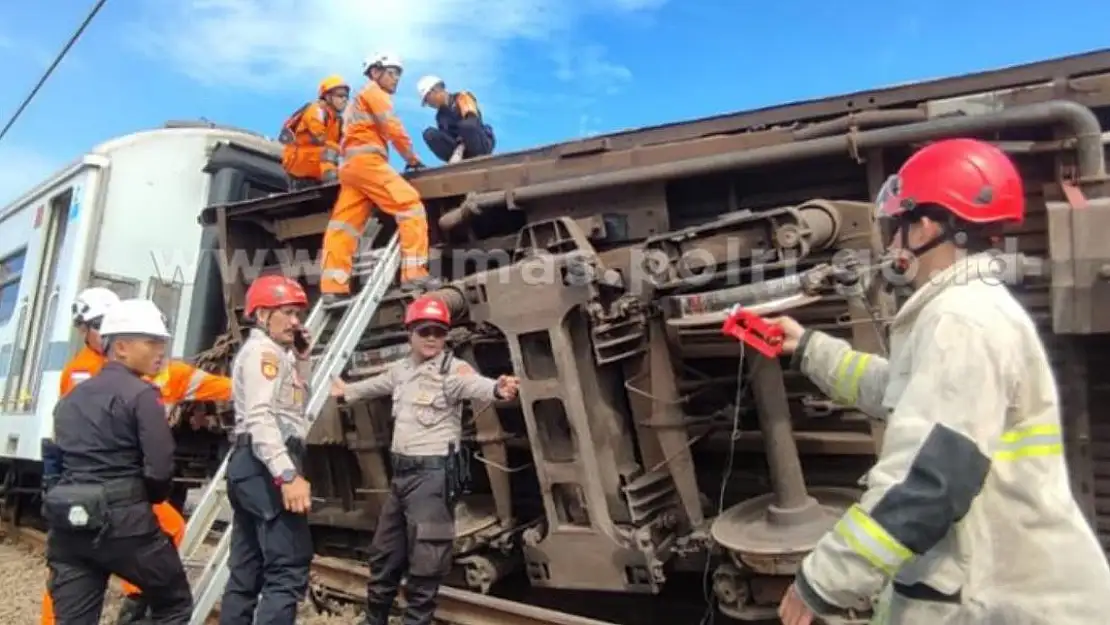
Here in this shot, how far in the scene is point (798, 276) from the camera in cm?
343

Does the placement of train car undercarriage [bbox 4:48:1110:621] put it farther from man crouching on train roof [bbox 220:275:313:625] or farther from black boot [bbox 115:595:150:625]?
black boot [bbox 115:595:150:625]

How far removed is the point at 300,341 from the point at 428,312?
64cm

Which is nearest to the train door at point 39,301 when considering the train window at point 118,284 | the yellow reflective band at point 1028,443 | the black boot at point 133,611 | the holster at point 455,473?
the train window at point 118,284

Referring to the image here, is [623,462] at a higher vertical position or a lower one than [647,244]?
lower

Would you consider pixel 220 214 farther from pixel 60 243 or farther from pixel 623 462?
pixel 623 462

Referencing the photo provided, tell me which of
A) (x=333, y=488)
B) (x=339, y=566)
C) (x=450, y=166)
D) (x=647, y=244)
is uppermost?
(x=450, y=166)

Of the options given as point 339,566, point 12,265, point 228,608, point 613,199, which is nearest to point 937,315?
point 613,199

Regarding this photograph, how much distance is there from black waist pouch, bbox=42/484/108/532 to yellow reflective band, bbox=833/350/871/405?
2636mm

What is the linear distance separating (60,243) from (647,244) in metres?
5.42

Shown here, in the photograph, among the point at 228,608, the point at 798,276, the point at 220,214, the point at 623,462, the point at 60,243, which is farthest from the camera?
the point at 60,243

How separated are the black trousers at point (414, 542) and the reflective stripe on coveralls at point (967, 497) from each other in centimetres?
236

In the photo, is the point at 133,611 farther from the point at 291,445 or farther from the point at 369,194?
the point at 369,194

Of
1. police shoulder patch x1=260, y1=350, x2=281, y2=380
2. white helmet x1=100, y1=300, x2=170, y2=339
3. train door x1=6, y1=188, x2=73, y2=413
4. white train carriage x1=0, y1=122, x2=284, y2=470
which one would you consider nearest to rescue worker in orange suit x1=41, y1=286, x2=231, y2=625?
white helmet x1=100, y1=300, x2=170, y2=339

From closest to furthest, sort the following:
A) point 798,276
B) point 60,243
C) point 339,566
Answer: point 798,276, point 339,566, point 60,243
